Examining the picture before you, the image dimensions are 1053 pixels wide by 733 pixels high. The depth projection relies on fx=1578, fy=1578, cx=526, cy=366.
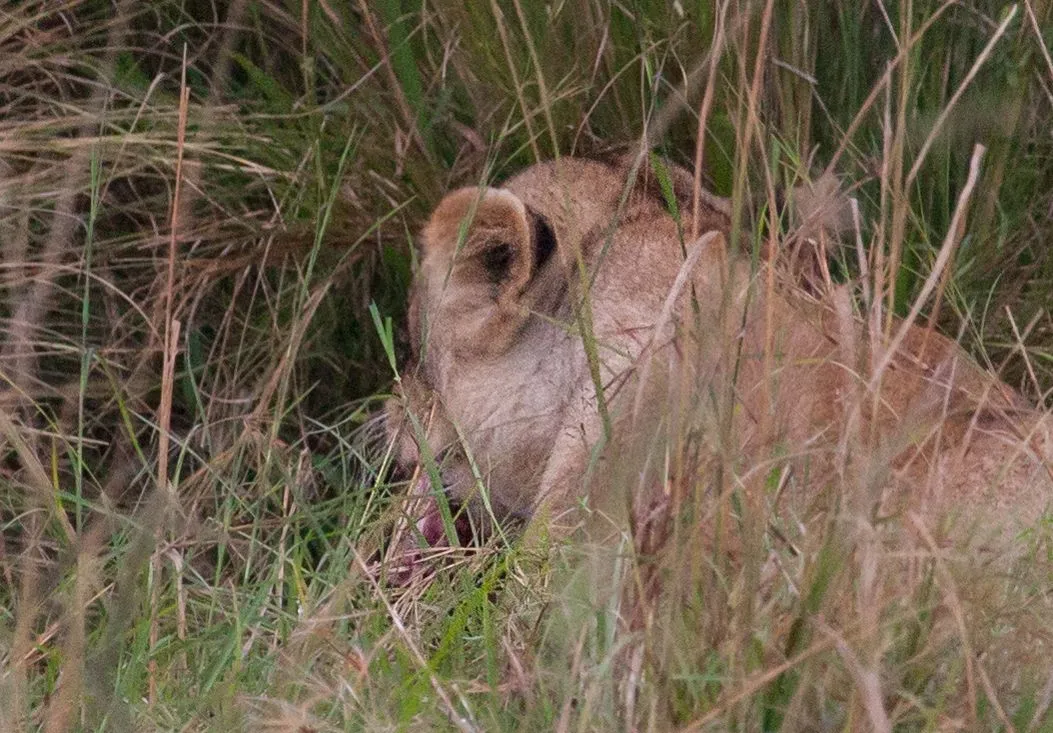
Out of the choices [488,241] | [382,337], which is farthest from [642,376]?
[488,241]

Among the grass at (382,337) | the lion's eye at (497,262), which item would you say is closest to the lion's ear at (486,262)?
the lion's eye at (497,262)

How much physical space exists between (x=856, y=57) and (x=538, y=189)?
94cm

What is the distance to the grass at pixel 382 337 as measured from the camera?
6.52 feet

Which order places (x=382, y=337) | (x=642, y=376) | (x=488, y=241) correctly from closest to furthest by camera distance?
1. (x=642, y=376)
2. (x=382, y=337)
3. (x=488, y=241)

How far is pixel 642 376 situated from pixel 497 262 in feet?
3.39

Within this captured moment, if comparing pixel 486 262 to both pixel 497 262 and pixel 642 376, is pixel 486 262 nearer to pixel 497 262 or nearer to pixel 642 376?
pixel 497 262

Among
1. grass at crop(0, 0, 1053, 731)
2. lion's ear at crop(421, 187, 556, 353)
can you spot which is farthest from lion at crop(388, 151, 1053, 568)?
grass at crop(0, 0, 1053, 731)

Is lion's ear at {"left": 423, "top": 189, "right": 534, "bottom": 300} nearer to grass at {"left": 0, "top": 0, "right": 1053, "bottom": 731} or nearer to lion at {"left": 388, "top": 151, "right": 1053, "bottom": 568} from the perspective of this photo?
lion at {"left": 388, "top": 151, "right": 1053, "bottom": 568}

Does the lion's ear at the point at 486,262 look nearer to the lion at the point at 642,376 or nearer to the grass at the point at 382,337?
the lion at the point at 642,376

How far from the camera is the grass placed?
6.52 feet

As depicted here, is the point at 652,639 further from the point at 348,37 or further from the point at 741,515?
the point at 348,37

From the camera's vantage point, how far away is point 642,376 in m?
2.26

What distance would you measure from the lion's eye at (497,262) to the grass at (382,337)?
217mm

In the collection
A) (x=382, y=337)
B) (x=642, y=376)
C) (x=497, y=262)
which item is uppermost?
(x=642, y=376)
